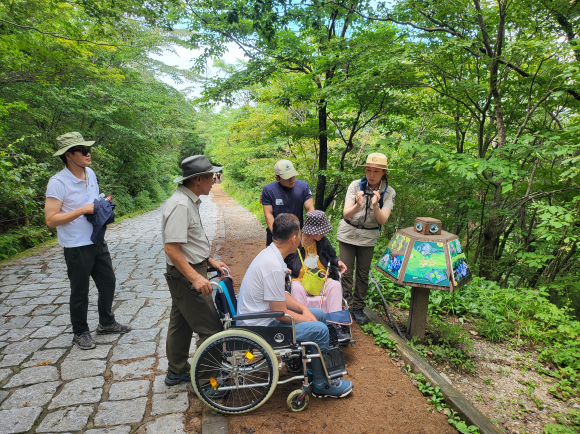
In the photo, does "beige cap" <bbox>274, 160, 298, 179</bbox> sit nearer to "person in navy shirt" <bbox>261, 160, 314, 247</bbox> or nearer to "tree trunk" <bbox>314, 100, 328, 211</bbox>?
"person in navy shirt" <bbox>261, 160, 314, 247</bbox>

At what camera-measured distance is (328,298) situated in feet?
10.3

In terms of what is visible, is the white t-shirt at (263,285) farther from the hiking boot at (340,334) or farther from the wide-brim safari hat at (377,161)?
the wide-brim safari hat at (377,161)

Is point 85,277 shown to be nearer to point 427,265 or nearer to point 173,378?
point 173,378

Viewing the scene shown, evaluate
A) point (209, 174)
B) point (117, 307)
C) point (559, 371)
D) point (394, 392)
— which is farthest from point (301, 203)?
point (559, 371)

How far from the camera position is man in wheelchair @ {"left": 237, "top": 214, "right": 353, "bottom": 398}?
2311mm

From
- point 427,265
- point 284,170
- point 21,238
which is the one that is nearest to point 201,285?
point 284,170

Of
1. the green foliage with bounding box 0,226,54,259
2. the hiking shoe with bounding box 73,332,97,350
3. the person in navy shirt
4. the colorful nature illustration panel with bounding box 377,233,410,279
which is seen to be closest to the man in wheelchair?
the colorful nature illustration panel with bounding box 377,233,410,279

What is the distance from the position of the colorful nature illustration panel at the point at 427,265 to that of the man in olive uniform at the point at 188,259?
1896mm

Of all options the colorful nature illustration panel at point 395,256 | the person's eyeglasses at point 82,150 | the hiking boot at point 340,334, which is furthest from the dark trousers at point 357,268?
the person's eyeglasses at point 82,150

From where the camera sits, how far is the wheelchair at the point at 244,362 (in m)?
2.24

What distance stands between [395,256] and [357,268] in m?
0.61

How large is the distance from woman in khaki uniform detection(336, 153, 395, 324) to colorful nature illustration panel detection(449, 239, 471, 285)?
71 centimetres

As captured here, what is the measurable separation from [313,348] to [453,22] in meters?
5.45

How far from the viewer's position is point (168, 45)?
14.4 metres
